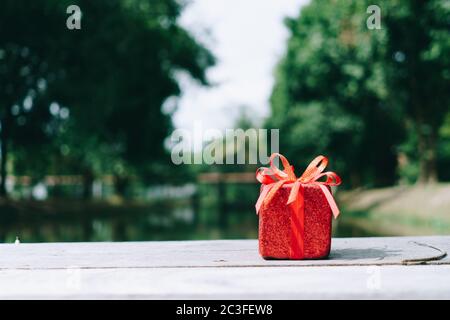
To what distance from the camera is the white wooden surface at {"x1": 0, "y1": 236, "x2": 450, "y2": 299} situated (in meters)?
3.36

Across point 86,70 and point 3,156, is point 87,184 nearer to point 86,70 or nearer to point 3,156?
point 3,156

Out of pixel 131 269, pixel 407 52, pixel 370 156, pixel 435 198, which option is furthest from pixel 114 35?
pixel 131 269

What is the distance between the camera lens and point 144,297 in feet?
10.8

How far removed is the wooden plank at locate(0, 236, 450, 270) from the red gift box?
0.33 feet

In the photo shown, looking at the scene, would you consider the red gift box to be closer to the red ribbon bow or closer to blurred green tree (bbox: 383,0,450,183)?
the red ribbon bow

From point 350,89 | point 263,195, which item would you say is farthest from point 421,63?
point 263,195

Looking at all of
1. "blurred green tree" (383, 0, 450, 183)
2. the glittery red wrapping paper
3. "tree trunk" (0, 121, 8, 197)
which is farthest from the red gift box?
"tree trunk" (0, 121, 8, 197)

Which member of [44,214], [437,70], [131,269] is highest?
[437,70]

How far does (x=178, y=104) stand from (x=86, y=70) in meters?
8.19

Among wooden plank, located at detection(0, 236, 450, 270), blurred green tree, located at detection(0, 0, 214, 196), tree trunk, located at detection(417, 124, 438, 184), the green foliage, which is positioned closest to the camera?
wooden plank, located at detection(0, 236, 450, 270)

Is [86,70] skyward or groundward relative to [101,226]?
skyward

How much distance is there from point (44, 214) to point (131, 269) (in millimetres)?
25520

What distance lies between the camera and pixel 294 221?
4.37 m
